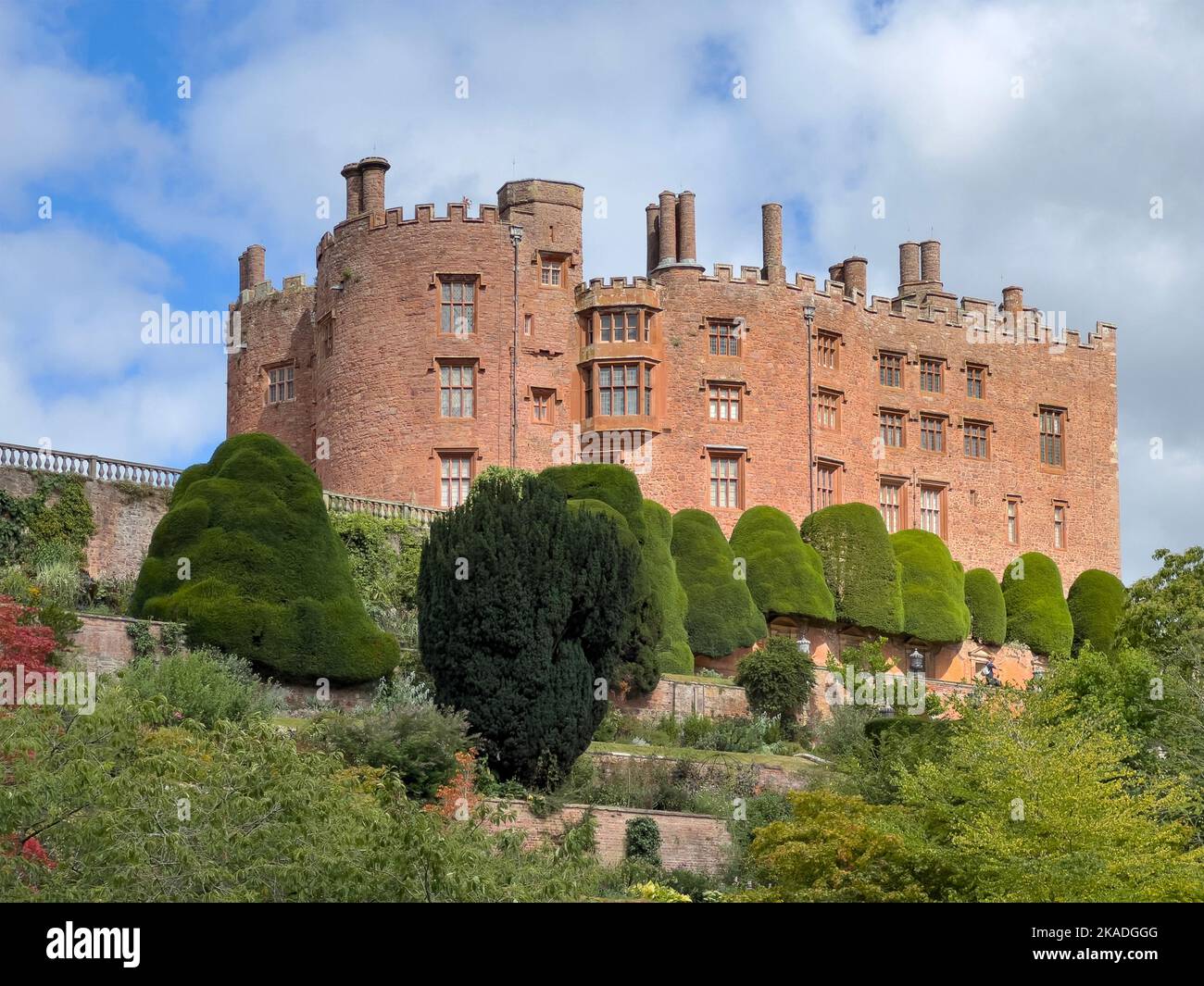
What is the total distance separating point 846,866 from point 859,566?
23.9 metres

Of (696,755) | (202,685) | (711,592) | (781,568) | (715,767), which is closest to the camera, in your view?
(202,685)

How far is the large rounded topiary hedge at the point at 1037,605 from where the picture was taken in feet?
163

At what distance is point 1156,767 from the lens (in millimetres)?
27500

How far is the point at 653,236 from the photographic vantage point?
162ft

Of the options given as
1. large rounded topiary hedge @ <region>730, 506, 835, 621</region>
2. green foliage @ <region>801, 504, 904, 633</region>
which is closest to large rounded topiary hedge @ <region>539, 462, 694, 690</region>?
large rounded topiary hedge @ <region>730, 506, 835, 621</region>

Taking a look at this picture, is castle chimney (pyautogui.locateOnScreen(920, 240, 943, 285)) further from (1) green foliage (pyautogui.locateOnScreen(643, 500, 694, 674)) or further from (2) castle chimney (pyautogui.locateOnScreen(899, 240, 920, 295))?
(1) green foliage (pyautogui.locateOnScreen(643, 500, 694, 674))

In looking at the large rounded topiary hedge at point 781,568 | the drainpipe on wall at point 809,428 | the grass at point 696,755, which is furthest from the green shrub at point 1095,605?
the grass at point 696,755

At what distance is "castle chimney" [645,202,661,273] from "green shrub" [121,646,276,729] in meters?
22.7

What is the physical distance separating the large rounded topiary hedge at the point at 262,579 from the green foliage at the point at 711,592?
1044 cm

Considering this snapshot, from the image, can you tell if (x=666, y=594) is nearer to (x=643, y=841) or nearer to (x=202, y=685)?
(x=643, y=841)

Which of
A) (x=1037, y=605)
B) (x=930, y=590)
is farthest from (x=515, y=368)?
(x=1037, y=605)

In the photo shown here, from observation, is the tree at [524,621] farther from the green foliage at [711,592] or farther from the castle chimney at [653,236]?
the castle chimney at [653,236]

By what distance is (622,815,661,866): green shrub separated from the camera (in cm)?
2705
